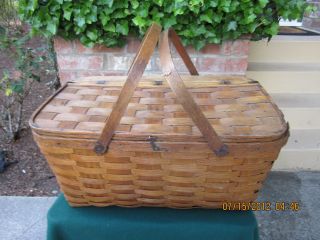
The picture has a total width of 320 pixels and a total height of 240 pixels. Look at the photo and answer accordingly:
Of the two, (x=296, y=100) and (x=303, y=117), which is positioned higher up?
(x=296, y=100)

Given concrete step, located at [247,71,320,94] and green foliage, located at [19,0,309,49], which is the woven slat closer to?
green foliage, located at [19,0,309,49]

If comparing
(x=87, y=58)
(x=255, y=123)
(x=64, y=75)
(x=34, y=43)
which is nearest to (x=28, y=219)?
(x=64, y=75)

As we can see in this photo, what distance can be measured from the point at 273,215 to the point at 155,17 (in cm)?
137

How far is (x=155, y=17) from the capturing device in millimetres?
1386

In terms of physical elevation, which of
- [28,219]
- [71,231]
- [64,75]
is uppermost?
[64,75]

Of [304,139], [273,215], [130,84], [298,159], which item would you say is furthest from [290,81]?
[130,84]

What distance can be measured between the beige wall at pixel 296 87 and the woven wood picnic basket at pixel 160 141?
1230 millimetres

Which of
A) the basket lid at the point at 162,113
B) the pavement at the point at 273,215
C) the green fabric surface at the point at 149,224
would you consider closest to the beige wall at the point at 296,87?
the pavement at the point at 273,215

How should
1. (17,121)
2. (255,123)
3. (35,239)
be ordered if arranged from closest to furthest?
1. (255,123)
2. (35,239)
3. (17,121)

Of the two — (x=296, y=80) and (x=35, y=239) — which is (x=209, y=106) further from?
(x=296, y=80)

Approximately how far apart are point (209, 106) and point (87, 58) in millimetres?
813

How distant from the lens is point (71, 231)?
102 cm

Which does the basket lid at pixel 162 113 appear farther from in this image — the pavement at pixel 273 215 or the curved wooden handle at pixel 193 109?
the pavement at pixel 273 215

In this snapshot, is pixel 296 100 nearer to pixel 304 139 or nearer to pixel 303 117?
pixel 303 117
